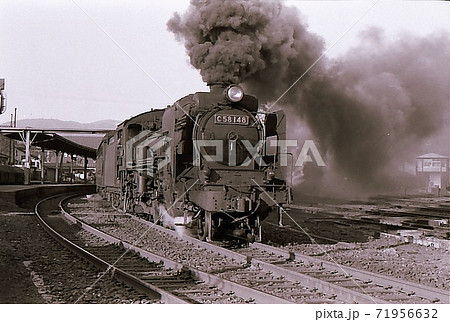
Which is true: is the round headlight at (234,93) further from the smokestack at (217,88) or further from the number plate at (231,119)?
the smokestack at (217,88)

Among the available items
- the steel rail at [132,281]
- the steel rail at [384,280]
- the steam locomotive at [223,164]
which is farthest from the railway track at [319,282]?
the steel rail at [132,281]

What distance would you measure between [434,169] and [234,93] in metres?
35.2

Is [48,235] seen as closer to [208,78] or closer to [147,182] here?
[147,182]

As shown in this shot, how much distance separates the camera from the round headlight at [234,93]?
9289 millimetres

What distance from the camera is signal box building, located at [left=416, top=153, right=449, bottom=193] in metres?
38.4

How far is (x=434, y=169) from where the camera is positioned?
40406 mm

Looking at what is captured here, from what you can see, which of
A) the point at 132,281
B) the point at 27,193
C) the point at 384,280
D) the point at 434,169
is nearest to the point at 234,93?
the point at 132,281

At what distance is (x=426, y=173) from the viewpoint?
134ft

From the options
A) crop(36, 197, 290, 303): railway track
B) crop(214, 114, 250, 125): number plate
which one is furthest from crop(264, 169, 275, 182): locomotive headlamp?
crop(36, 197, 290, 303): railway track

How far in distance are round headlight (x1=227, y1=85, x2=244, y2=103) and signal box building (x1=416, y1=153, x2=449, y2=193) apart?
31687mm

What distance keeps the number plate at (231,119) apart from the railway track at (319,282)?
2.41 metres

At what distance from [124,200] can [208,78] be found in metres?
5.02

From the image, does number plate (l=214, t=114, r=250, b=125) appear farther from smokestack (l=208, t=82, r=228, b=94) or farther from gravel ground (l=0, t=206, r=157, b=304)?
gravel ground (l=0, t=206, r=157, b=304)
